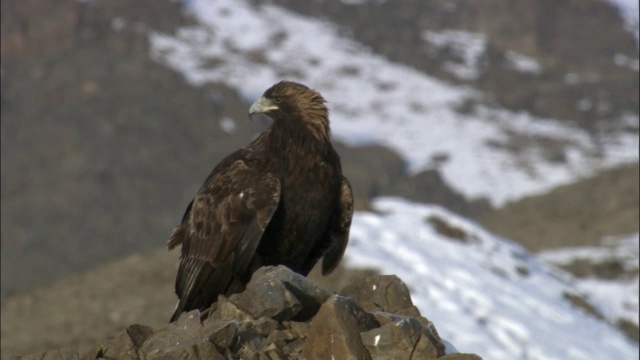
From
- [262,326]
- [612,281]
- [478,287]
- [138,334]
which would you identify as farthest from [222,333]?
[612,281]

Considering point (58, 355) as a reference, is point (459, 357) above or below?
above

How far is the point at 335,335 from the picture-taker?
6.79 meters

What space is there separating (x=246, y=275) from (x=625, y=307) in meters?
19.5

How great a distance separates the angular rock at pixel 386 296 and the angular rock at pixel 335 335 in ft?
4.15

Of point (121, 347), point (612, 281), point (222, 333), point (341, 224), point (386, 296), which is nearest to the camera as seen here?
point (222, 333)

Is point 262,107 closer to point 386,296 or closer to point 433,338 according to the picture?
point 386,296

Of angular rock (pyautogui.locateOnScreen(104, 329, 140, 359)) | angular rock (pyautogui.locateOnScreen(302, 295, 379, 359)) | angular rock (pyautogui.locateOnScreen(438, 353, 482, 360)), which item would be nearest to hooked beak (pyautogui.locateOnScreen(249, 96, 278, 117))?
angular rock (pyautogui.locateOnScreen(302, 295, 379, 359))

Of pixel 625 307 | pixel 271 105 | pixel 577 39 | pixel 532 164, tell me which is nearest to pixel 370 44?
pixel 577 39

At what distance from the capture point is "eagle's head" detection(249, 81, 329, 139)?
8602 mm

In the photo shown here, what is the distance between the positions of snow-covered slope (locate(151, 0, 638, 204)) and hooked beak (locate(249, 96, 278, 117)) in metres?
71.2

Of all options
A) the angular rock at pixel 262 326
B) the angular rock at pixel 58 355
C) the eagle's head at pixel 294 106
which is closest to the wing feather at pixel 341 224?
the eagle's head at pixel 294 106

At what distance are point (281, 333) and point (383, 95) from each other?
104141mm

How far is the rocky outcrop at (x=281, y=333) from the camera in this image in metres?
6.75

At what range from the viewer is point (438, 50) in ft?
405
